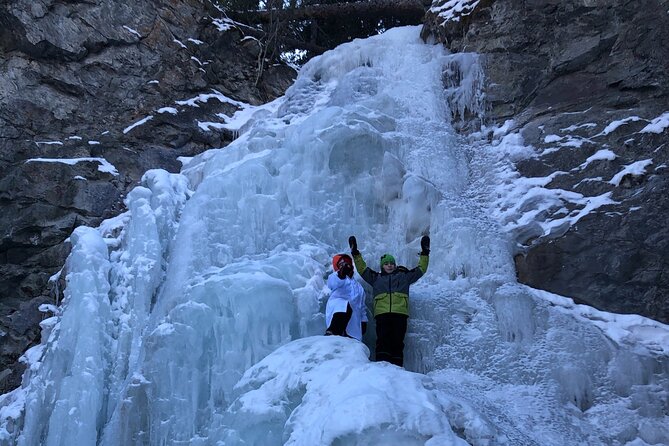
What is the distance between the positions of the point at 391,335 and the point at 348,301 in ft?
1.43

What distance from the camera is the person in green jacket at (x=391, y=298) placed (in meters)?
5.57

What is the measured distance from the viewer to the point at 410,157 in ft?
24.3

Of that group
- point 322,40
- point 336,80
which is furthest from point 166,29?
point 322,40

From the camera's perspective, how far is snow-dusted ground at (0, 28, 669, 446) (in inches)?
174

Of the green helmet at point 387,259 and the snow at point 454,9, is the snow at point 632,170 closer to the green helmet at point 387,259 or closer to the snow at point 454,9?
the green helmet at point 387,259

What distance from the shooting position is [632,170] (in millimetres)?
6301

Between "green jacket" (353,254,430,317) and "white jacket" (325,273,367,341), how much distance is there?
5.3 inches

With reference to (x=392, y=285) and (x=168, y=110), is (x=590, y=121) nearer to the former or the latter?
(x=392, y=285)

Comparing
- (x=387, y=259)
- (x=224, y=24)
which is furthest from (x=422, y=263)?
(x=224, y=24)

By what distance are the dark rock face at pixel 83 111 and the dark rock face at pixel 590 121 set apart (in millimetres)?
3791

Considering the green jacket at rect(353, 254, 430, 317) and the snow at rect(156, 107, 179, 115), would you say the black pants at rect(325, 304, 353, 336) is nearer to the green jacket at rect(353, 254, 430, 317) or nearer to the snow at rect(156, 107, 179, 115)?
the green jacket at rect(353, 254, 430, 317)

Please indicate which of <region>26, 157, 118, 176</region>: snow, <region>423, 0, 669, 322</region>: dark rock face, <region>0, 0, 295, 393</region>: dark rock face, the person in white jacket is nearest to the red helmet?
the person in white jacket

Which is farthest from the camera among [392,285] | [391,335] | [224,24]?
[224,24]

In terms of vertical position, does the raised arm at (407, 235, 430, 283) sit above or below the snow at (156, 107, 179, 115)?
below
